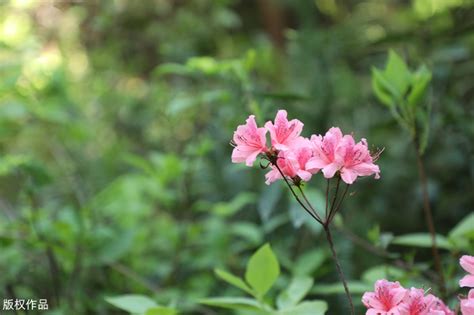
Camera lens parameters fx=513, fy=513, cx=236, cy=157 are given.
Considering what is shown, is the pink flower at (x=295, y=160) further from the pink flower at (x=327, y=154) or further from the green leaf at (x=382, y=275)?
the green leaf at (x=382, y=275)

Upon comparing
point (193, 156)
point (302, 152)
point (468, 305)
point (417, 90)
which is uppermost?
point (193, 156)

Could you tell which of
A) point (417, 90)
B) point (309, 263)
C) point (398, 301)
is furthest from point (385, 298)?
point (309, 263)

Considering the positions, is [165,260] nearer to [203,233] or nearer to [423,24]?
[203,233]

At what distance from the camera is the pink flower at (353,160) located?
1.97ft

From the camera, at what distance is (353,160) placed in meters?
0.61

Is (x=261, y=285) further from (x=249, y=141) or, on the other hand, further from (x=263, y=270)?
(x=249, y=141)

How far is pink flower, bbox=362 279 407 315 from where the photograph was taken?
1.91 ft

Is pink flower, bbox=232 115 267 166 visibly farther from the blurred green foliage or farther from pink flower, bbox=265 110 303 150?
the blurred green foliage

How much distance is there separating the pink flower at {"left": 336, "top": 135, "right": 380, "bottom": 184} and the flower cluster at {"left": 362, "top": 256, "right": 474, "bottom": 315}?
13 cm

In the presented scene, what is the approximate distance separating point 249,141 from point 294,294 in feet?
1.11

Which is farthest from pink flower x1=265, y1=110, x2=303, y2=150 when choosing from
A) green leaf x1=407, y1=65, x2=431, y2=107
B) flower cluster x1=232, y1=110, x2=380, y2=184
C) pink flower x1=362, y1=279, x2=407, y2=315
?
green leaf x1=407, y1=65, x2=431, y2=107

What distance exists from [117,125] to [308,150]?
1.56 meters

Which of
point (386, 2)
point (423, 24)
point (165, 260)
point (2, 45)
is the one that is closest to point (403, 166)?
point (423, 24)

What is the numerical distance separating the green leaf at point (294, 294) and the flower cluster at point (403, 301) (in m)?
0.22
